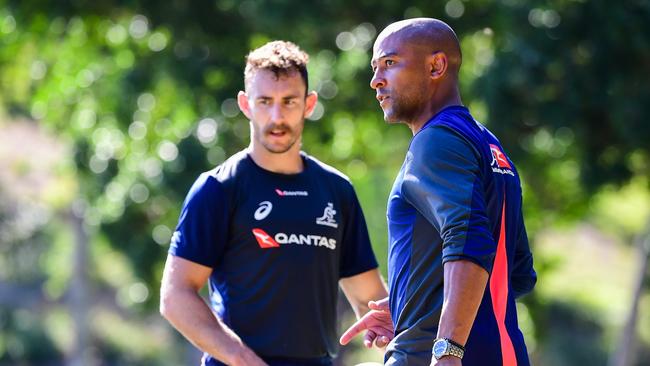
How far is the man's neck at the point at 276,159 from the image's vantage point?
577 centimetres

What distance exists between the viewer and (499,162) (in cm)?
430

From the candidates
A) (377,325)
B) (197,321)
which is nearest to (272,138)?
(197,321)

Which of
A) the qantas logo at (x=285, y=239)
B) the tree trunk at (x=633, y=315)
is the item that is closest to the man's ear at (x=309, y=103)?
the qantas logo at (x=285, y=239)

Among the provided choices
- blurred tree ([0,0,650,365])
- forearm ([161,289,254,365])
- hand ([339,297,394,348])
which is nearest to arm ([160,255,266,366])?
forearm ([161,289,254,365])

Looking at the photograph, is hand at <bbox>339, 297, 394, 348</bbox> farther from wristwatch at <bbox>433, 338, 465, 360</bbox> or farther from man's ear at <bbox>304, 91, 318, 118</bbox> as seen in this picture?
man's ear at <bbox>304, 91, 318, 118</bbox>

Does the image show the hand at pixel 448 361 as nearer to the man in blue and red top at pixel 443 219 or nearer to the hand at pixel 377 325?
the man in blue and red top at pixel 443 219

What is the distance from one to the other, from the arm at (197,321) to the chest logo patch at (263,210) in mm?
424

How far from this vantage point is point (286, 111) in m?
5.73

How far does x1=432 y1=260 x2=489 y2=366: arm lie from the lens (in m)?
3.94

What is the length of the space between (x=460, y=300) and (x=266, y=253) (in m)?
1.79

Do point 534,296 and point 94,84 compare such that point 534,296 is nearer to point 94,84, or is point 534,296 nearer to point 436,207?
point 94,84

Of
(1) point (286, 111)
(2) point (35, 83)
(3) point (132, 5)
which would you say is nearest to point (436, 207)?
(1) point (286, 111)

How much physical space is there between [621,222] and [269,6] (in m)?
13.9

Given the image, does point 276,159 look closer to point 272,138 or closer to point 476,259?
point 272,138
